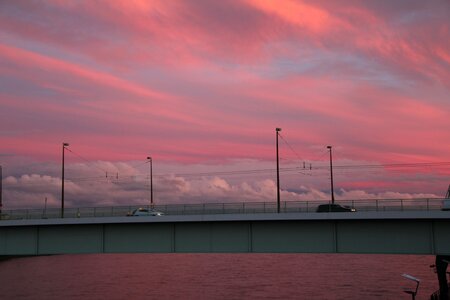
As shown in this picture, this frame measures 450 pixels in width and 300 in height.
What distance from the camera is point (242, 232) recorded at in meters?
46.0

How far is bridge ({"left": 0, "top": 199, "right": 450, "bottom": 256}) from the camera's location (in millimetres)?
41500

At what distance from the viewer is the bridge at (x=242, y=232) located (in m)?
41.5

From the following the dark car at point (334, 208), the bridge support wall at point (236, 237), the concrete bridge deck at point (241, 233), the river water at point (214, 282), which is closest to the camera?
the concrete bridge deck at point (241, 233)

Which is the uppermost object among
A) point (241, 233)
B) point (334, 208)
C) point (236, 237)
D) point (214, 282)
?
point (334, 208)

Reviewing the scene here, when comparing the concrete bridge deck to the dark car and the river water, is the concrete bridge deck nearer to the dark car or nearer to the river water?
the dark car

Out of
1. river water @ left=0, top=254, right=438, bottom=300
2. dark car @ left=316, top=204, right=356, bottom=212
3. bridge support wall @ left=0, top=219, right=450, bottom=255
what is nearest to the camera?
bridge support wall @ left=0, top=219, right=450, bottom=255

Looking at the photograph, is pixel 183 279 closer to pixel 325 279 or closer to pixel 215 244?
pixel 325 279

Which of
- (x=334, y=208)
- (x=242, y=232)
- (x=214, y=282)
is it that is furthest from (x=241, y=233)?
(x=214, y=282)

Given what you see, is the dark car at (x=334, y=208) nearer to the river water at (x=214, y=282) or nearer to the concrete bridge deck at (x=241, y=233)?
the concrete bridge deck at (x=241, y=233)

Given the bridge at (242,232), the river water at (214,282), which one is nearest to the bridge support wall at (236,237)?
the bridge at (242,232)

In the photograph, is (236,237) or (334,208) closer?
(236,237)

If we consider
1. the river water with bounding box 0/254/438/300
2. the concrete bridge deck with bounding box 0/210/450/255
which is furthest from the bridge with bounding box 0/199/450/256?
the river water with bounding box 0/254/438/300

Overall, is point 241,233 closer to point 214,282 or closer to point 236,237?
point 236,237

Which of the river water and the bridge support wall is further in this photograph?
the river water
